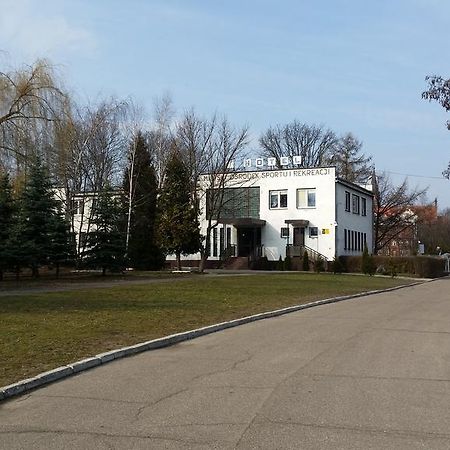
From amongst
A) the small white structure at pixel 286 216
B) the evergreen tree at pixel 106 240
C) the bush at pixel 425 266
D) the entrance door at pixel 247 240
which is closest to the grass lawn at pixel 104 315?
the evergreen tree at pixel 106 240

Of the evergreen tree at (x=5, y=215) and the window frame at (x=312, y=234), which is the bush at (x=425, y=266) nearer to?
the window frame at (x=312, y=234)

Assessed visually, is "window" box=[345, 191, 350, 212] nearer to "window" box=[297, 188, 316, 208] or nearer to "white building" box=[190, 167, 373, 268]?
"white building" box=[190, 167, 373, 268]

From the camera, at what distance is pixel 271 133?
78.6 meters

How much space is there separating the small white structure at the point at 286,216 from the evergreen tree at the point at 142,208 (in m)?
5.64

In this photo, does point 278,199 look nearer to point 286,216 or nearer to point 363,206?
point 286,216

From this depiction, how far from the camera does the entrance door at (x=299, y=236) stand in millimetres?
53625

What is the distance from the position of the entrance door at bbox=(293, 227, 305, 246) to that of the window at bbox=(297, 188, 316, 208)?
2.10 metres

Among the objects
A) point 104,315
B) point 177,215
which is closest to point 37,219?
point 177,215

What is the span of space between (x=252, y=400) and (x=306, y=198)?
47272 mm

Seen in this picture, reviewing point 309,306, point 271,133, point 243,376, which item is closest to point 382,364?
point 243,376

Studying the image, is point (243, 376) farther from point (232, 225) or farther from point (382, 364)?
point (232, 225)

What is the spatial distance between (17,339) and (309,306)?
1119 centimetres

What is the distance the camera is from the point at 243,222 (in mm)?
53250

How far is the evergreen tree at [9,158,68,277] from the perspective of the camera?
2930 centimetres
